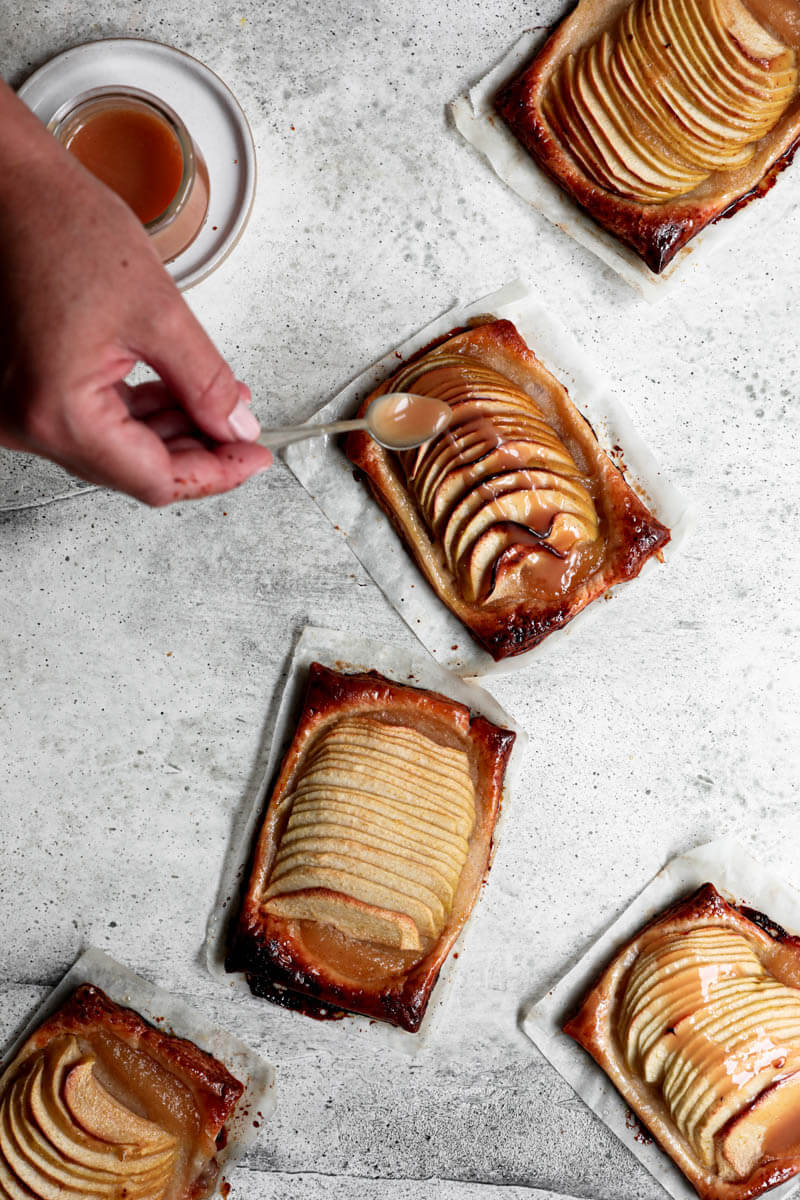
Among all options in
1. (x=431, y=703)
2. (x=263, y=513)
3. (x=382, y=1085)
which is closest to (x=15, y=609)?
(x=263, y=513)

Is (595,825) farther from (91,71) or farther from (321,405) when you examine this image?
(91,71)

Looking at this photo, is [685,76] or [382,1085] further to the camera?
[382,1085]

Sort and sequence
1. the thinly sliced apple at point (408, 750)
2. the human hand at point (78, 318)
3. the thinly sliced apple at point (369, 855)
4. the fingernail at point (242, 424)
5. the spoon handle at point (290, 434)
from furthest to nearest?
→ the thinly sliced apple at point (408, 750) → the thinly sliced apple at point (369, 855) → the spoon handle at point (290, 434) → the fingernail at point (242, 424) → the human hand at point (78, 318)

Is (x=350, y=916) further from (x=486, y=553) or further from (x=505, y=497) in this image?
(x=505, y=497)

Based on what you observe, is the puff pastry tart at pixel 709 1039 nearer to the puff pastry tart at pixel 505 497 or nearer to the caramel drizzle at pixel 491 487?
the puff pastry tart at pixel 505 497

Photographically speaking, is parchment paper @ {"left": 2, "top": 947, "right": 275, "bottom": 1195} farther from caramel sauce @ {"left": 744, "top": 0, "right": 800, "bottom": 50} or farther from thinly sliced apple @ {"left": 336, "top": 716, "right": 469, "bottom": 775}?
caramel sauce @ {"left": 744, "top": 0, "right": 800, "bottom": 50}

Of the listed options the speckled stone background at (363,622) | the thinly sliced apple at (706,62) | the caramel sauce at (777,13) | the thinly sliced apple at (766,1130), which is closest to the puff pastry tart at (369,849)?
the speckled stone background at (363,622)

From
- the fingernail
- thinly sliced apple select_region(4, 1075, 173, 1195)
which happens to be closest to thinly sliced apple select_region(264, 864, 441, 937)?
thinly sliced apple select_region(4, 1075, 173, 1195)
